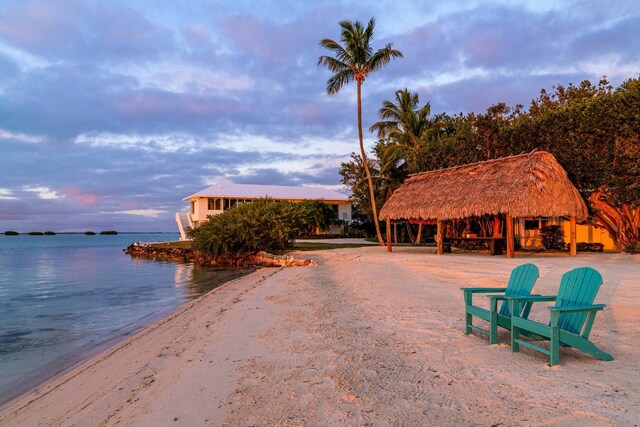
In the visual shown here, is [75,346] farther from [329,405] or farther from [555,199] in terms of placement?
[555,199]

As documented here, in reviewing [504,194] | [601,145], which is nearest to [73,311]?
[504,194]

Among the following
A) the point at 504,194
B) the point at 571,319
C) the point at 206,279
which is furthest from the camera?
the point at 206,279

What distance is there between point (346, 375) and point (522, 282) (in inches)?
106

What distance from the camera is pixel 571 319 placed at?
14.9ft

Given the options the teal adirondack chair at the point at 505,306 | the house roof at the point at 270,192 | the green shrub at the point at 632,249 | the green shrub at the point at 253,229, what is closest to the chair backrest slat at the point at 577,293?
the teal adirondack chair at the point at 505,306

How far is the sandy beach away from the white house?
3099 cm

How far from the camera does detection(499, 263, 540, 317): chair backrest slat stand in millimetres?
5350

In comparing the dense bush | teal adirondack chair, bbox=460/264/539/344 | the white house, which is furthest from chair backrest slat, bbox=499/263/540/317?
the white house

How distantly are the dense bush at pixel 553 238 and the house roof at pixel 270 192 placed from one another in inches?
923

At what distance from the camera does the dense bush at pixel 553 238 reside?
69.3 feet

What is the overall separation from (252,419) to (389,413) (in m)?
1.10

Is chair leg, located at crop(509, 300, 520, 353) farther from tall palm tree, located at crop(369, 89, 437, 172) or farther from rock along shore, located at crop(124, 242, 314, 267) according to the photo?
tall palm tree, located at crop(369, 89, 437, 172)

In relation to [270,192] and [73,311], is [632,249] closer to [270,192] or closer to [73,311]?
[73,311]

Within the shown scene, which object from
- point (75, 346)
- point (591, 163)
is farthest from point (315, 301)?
point (591, 163)
